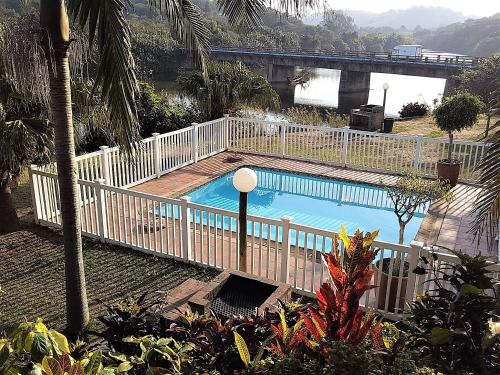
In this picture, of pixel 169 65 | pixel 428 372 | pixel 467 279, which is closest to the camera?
pixel 428 372

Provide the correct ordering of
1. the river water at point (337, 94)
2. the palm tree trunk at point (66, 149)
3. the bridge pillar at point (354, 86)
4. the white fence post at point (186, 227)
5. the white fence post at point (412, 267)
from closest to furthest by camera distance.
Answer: the palm tree trunk at point (66, 149) → the white fence post at point (412, 267) → the white fence post at point (186, 227) → the river water at point (337, 94) → the bridge pillar at point (354, 86)

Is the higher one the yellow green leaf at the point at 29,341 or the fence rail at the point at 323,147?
the yellow green leaf at the point at 29,341

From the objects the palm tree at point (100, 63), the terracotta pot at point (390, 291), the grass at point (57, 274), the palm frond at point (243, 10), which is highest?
the palm frond at point (243, 10)

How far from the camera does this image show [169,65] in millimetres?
35656

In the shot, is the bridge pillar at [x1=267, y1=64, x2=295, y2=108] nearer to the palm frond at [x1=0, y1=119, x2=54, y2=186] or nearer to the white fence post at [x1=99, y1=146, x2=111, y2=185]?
the white fence post at [x1=99, y1=146, x2=111, y2=185]

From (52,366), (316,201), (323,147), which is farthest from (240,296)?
(323,147)

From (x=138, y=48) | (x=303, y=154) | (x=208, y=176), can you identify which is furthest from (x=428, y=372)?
(x=138, y=48)

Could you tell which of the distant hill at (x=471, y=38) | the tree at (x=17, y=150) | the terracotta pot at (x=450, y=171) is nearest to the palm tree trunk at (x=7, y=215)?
the tree at (x=17, y=150)

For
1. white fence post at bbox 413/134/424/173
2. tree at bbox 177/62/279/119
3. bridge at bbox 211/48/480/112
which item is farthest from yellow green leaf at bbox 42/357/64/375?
bridge at bbox 211/48/480/112

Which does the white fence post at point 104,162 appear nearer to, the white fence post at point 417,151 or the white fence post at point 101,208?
the white fence post at point 101,208

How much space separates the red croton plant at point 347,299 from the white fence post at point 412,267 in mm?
1850

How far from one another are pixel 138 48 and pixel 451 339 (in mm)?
32227

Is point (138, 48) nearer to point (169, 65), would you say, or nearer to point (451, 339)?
point (169, 65)

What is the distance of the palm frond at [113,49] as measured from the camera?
3.23m
